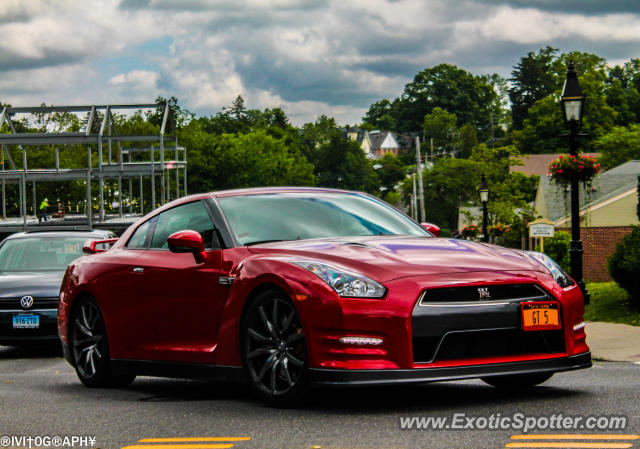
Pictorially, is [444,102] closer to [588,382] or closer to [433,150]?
[433,150]

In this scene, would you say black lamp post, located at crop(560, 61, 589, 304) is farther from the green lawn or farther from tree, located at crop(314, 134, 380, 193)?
→ tree, located at crop(314, 134, 380, 193)

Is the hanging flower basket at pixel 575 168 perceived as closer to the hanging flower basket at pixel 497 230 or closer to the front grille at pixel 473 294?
the front grille at pixel 473 294

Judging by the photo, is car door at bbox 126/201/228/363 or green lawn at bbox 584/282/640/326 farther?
green lawn at bbox 584/282/640/326

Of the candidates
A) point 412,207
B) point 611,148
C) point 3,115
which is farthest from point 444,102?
point 3,115

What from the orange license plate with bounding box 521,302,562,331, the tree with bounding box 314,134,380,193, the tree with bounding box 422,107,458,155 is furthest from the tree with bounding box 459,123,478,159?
the orange license plate with bounding box 521,302,562,331

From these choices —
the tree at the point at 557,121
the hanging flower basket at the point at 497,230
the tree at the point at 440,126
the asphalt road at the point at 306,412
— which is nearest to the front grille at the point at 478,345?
the asphalt road at the point at 306,412

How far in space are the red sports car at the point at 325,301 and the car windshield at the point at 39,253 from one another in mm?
6448

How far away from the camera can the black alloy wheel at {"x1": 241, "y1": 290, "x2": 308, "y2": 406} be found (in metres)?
6.43

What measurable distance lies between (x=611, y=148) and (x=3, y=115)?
6250 cm

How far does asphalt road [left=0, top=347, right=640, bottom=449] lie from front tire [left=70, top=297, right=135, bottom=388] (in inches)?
5.9

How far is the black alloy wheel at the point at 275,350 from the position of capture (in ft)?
21.1

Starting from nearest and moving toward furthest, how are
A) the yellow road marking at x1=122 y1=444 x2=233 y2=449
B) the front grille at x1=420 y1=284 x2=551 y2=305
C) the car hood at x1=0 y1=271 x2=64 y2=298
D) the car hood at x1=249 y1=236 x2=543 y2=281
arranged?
1. the yellow road marking at x1=122 y1=444 x2=233 y2=449
2. the front grille at x1=420 y1=284 x2=551 y2=305
3. the car hood at x1=249 y1=236 x2=543 y2=281
4. the car hood at x1=0 y1=271 x2=64 y2=298

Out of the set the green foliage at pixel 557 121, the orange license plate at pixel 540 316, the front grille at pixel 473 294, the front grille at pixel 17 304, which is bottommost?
the front grille at pixel 17 304

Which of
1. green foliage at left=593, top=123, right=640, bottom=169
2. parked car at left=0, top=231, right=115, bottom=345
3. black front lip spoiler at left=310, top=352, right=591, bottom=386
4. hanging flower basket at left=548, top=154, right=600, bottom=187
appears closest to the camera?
black front lip spoiler at left=310, top=352, right=591, bottom=386
